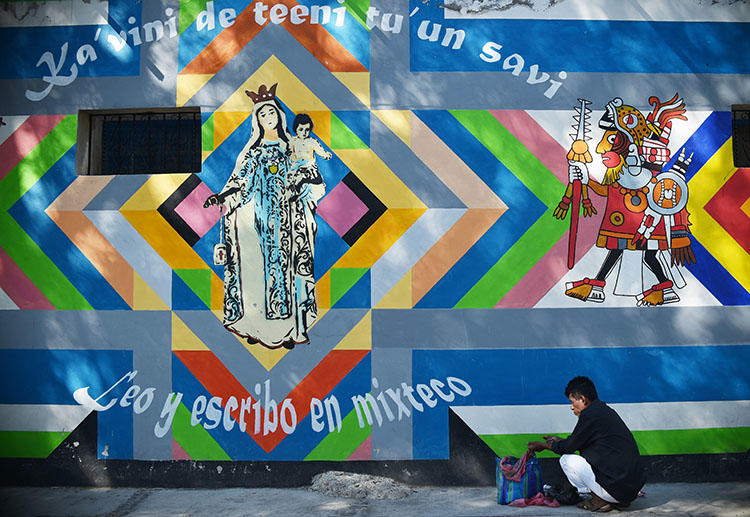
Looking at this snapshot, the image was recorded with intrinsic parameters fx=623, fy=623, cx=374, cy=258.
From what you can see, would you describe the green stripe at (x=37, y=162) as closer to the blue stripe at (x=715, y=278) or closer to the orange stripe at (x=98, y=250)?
the orange stripe at (x=98, y=250)

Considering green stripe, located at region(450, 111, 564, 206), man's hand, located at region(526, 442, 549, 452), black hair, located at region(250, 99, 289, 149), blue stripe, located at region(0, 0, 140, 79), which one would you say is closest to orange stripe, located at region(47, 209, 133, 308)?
blue stripe, located at region(0, 0, 140, 79)

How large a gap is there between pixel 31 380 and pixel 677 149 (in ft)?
20.6

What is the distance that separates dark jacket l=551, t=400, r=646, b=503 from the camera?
4.80 metres

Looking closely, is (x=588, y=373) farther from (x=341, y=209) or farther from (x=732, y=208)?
(x=341, y=209)

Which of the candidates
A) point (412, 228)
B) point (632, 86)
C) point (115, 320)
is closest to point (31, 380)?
point (115, 320)

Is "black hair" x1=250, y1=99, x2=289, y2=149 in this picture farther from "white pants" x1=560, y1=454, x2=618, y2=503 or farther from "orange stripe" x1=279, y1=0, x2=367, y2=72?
"white pants" x1=560, y1=454, x2=618, y2=503

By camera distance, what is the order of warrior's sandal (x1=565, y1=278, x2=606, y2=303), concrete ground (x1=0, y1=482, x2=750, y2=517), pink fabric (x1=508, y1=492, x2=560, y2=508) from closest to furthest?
1. concrete ground (x1=0, y1=482, x2=750, y2=517)
2. pink fabric (x1=508, y1=492, x2=560, y2=508)
3. warrior's sandal (x1=565, y1=278, x2=606, y2=303)

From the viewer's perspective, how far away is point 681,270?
18.7ft

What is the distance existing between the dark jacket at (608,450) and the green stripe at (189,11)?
481 centimetres

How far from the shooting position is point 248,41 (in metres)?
5.75

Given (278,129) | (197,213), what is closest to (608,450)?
(278,129)

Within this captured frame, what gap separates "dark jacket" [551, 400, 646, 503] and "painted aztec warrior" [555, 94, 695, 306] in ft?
3.89

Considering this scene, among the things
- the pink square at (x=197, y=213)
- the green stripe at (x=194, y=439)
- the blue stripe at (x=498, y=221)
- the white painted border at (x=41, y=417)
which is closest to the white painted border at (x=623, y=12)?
the blue stripe at (x=498, y=221)

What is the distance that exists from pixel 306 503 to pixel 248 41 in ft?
13.5
